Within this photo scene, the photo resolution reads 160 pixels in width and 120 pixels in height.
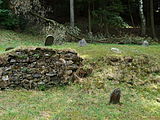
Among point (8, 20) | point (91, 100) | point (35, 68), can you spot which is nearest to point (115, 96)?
point (91, 100)

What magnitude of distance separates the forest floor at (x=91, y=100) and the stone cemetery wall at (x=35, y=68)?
12.1 inches

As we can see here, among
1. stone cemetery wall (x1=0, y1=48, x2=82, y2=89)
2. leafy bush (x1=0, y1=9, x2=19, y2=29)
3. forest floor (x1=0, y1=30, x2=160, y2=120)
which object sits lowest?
forest floor (x1=0, y1=30, x2=160, y2=120)

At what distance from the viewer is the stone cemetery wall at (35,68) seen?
6699 mm

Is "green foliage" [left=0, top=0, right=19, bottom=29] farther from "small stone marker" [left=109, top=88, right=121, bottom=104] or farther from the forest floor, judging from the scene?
"small stone marker" [left=109, top=88, right=121, bottom=104]

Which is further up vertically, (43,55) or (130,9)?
(130,9)

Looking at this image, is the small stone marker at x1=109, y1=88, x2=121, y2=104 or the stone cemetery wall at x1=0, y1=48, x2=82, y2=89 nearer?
the small stone marker at x1=109, y1=88, x2=121, y2=104

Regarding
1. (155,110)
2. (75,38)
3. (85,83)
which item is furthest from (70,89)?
(75,38)

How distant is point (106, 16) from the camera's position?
1555cm

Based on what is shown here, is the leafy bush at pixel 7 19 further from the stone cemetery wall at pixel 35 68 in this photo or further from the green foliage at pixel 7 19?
the stone cemetery wall at pixel 35 68

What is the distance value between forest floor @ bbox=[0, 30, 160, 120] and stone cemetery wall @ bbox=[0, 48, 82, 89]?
1.01 feet

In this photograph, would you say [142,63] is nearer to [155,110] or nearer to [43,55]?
[155,110]

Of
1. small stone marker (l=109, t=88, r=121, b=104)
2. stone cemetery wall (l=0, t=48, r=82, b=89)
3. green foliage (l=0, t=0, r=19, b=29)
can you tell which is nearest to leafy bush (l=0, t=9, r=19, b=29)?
green foliage (l=0, t=0, r=19, b=29)

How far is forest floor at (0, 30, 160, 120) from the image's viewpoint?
4.75 metres

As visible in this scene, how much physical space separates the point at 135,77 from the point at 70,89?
2.11m
